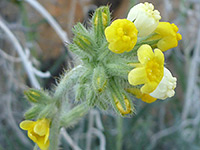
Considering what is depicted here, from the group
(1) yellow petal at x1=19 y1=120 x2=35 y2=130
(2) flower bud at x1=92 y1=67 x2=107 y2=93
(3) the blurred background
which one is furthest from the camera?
(3) the blurred background

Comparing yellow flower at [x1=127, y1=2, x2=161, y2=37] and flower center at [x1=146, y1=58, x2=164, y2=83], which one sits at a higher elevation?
yellow flower at [x1=127, y1=2, x2=161, y2=37]

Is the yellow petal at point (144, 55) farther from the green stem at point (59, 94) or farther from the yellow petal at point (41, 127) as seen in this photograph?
the yellow petal at point (41, 127)

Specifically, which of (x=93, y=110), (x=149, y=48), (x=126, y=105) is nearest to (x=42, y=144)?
(x=126, y=105)

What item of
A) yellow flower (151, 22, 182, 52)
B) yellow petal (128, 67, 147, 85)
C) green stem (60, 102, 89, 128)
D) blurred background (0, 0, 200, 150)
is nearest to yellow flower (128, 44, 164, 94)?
yellow petal (128, 67, 147, 85)

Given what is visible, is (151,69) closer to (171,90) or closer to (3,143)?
(171,90)

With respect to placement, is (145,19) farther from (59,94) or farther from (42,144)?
(42,144)

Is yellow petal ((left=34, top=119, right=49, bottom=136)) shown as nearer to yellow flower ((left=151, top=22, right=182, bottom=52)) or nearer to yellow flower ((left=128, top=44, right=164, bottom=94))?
yellow flower ((left=128, top=44, right=164, bottom=94))

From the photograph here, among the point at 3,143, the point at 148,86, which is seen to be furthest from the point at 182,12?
the point at 3,143
